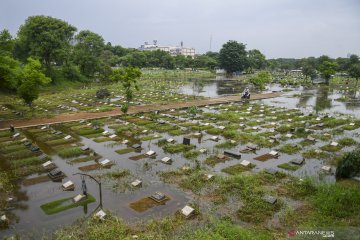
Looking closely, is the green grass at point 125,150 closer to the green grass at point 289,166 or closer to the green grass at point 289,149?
the green grass at point 289,166

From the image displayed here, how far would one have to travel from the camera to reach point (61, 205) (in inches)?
622

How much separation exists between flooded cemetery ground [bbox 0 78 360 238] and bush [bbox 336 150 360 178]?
0.73 meters

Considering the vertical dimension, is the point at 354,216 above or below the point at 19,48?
below

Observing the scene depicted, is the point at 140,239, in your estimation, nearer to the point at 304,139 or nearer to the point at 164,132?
the point at 164,132

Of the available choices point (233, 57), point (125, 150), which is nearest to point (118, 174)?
point (125, 150)

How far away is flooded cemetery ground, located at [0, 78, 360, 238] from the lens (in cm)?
1516

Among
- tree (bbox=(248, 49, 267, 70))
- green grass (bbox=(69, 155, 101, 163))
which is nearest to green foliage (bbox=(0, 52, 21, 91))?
green grass (bbox=(69, 155, 101, 163))

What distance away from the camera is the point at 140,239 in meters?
12.6

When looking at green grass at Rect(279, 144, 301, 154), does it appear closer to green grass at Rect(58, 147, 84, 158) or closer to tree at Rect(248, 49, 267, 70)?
green grass at Rect(58, 147, 84, 158)

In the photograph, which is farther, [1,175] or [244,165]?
[244,165]

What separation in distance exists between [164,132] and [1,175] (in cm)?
1489

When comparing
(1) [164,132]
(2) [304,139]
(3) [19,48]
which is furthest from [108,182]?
(3) [19,48]

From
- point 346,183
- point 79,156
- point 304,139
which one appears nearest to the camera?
point 346,183

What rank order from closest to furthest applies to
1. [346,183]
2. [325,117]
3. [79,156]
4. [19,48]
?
1. [346,183]
2. [79,156]
3. [325,117]
4. [19,48]
